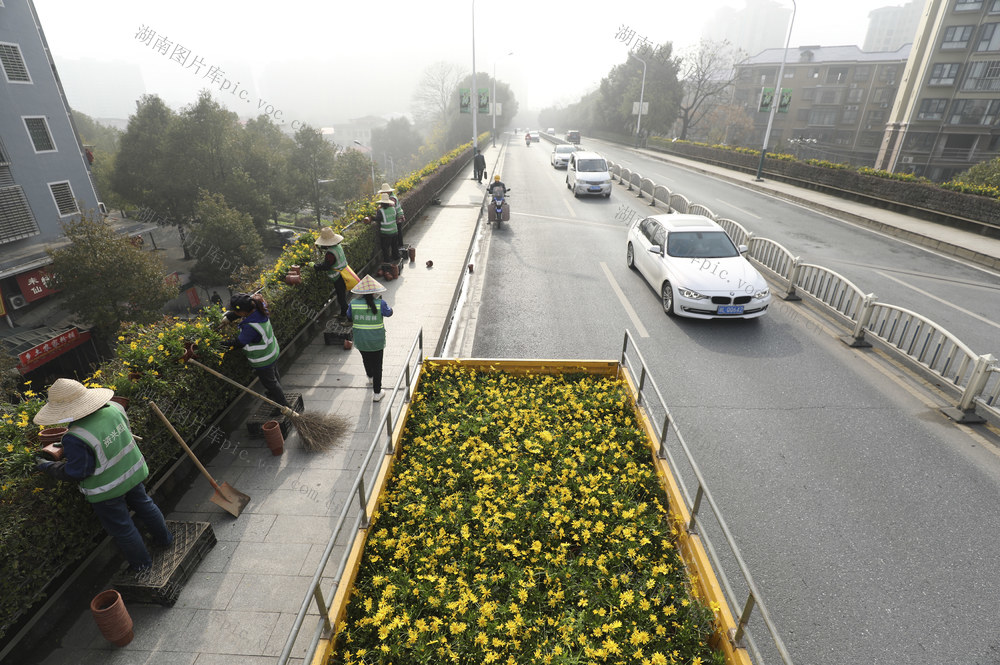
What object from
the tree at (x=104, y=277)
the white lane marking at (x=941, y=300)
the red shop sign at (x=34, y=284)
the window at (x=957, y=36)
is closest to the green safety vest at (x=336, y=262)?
the white lane marking at (x=941, y=300)

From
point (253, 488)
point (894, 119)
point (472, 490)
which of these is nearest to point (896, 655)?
point (472, 490)

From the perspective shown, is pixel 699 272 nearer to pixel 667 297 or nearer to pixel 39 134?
pixel 667 297

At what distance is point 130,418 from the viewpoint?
486 cm

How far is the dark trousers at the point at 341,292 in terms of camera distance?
9592 millimetres

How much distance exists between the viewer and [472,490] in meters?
5.37

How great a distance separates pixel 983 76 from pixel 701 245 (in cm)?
5010

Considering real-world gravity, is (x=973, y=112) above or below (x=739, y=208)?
above

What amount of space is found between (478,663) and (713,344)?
300 inches

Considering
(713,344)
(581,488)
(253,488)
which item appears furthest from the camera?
(713,344)

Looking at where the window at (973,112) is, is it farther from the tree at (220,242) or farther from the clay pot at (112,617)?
the clay pot at (112,617)

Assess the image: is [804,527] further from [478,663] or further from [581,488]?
[478,663]

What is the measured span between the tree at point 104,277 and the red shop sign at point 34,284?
155cm

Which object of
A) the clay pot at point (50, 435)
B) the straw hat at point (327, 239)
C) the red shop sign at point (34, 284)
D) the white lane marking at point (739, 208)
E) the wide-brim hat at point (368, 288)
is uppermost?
the straw hat at point (327, 239)

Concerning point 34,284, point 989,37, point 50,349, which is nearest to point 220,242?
point 34,284
